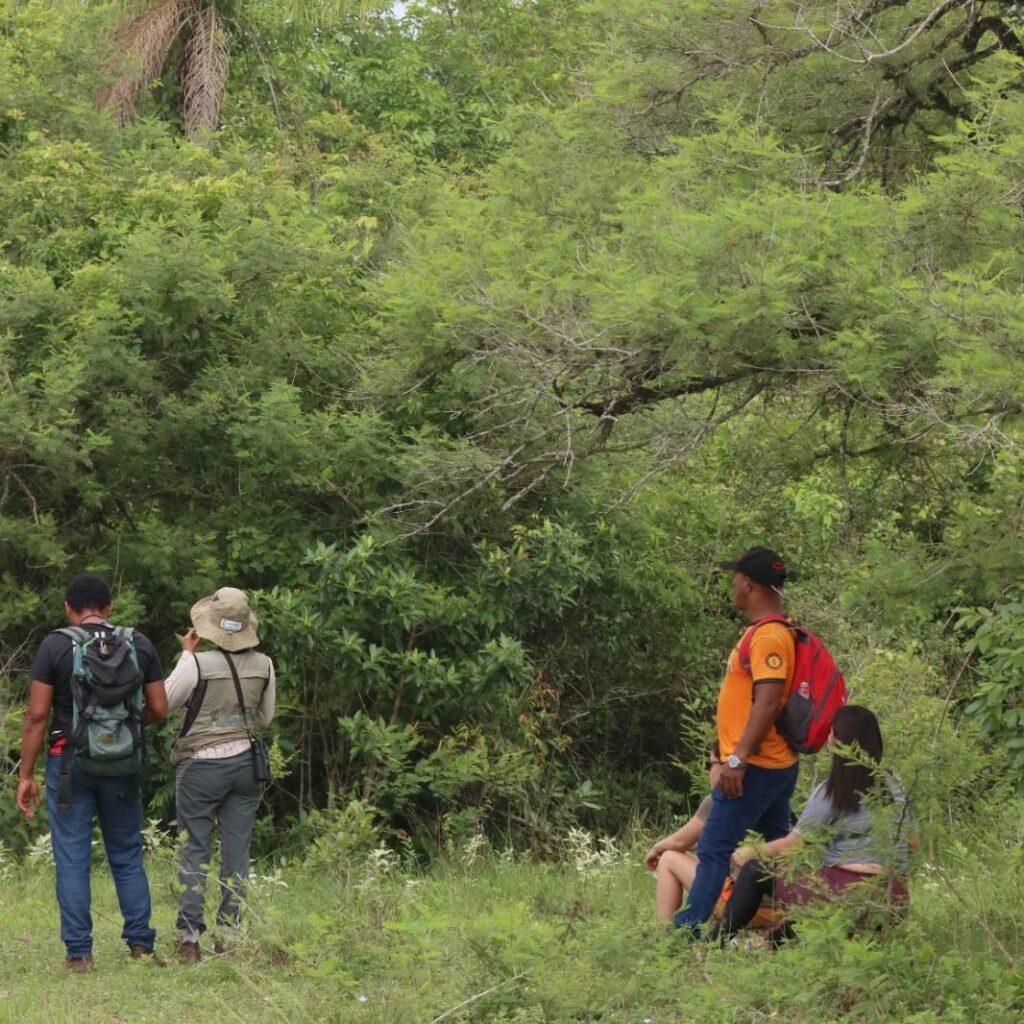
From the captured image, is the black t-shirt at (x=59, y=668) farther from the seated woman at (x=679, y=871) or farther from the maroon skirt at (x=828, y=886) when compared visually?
the maroon skirt at (x=828, y=886)

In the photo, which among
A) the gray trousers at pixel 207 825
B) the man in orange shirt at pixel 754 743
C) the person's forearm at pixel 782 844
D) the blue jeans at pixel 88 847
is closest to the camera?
the person's forearm at pixel 782 844

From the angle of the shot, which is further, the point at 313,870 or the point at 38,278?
the point at 38,278

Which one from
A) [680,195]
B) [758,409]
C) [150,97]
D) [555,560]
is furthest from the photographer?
[150,97]

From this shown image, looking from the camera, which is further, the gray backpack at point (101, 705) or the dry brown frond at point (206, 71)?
the dry brown frond at point (206, 71)

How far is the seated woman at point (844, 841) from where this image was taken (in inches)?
242

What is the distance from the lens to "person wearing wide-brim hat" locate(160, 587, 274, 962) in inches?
287

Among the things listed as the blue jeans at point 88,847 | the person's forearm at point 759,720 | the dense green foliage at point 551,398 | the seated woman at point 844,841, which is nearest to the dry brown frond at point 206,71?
the dense green foliage at point 551,398

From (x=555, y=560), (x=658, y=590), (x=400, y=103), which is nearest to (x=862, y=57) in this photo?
(x=555, y=560)

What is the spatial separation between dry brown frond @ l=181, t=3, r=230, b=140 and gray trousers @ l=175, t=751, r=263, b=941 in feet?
34.5

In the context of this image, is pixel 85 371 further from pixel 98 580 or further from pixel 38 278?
pixel 98 580

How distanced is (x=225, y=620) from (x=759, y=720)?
2.34 metres

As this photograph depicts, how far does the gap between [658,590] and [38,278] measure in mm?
5065

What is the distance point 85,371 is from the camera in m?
10.7

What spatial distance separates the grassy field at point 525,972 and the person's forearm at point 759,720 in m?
0.78
